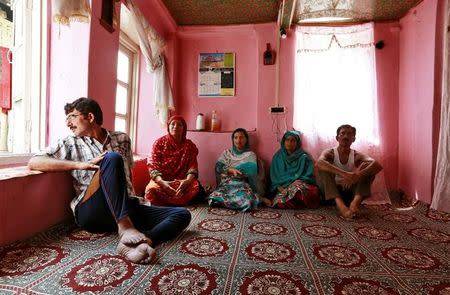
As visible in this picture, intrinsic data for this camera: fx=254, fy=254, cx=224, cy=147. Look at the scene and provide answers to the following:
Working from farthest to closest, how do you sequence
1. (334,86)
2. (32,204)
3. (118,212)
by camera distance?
1. (334,86)
2. (32,204)
3. (118,212)

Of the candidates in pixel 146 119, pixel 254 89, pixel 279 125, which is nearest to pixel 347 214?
pixel 279 125

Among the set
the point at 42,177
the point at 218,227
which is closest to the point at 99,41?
the point at 42,177

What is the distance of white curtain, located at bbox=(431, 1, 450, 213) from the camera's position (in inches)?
95.8

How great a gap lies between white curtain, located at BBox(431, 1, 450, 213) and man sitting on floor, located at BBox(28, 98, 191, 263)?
2466 mm

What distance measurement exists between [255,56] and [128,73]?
1.78 m

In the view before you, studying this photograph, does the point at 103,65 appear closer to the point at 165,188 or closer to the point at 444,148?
the point at 165,188

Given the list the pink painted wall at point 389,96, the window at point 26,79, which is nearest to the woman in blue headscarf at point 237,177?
the window at point 26,79

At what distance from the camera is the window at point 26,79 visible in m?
1.79

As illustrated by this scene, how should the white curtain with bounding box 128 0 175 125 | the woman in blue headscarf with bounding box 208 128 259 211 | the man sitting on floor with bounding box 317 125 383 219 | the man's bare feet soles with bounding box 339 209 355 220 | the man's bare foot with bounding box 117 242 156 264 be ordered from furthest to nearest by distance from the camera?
the white curtain with bounding box 128 0 175 125, the woman in blue headscarf with bounding box 208 128 259 211, the man sitting on floor with bounding box 317 125 383 219, the man's bare feet soles with bounding box 339 209 355 220, the man's bare foot with bounding box 117 242 156 264

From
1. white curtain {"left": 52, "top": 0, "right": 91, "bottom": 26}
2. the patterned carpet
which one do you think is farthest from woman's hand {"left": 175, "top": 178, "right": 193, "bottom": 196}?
white curtain {"left": 52, "top": 0, "right": 91, "bottom": 26}

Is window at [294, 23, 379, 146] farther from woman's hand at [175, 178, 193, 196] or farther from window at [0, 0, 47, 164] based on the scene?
window at [0, 0, 47, 164]

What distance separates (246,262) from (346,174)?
159cm

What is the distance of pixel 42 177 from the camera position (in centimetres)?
156

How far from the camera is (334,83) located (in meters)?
3.34
